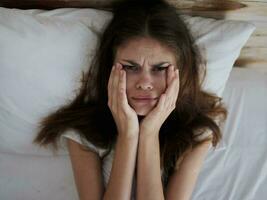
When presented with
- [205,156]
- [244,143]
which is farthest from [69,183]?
[244,143]

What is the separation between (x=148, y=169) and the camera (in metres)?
0.99

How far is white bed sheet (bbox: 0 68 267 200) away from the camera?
3.51ft

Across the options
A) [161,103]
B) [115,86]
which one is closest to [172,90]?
[161,103]

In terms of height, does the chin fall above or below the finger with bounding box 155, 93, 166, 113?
below

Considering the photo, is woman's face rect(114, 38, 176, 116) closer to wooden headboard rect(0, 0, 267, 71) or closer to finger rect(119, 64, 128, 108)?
finger rect(119, 64, 128, 108)

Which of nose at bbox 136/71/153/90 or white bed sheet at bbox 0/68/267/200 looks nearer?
nose at bbox 136/71/153/90

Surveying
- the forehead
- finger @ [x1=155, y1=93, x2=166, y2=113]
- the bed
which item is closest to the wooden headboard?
the bed

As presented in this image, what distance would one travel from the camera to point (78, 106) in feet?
3.52

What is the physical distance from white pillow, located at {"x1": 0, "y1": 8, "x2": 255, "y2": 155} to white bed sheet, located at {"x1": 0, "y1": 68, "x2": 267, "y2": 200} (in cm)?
5

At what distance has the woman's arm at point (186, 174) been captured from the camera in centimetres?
101

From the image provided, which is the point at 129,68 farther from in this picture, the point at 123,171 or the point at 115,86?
the point at 123,171

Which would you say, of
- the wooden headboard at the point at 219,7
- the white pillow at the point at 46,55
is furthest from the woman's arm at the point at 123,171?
the wooden headboard at the point at 219,7

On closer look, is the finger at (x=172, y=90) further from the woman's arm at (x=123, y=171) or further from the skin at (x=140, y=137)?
the woman's arm at (x=123, y=171)

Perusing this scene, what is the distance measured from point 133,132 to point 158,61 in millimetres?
197
